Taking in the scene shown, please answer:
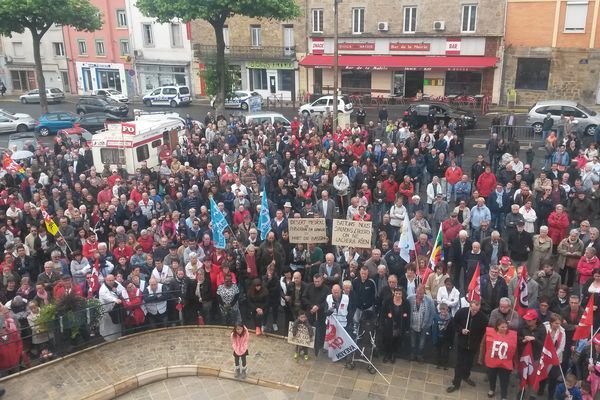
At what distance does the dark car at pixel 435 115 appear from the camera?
26.6 meters

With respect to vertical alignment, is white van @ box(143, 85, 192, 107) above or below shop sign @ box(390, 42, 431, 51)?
below

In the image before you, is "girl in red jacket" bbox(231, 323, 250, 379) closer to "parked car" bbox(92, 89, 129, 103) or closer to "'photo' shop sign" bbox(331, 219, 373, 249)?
"'photo' shop sign" bbox(331, 219, 373, 249)

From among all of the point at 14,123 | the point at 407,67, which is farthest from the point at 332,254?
the point at 407,67

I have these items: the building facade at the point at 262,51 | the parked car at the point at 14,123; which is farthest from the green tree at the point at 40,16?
the building facade at the point at 262,51

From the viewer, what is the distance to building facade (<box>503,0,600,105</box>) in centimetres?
3431

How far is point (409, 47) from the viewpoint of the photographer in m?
39.4

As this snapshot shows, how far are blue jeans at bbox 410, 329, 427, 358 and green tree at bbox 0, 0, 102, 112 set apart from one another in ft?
A: 97.6

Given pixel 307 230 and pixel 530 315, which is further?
pixel 307 230

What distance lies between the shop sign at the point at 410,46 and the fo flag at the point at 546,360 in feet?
109

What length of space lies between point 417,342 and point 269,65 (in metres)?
37.4

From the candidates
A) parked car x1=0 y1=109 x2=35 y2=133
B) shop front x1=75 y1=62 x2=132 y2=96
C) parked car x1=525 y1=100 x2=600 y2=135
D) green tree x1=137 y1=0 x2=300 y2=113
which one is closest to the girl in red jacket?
parked car x1=525 y1=100 x2=600 y2=135

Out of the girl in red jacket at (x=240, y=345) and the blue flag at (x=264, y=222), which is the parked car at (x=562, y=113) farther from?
the girl in red jacket at (x=240, y=345)

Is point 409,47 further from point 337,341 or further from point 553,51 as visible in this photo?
point 337,341

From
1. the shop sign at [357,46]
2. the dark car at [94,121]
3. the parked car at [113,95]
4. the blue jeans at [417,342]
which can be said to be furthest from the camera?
the parked car at [113,95]
